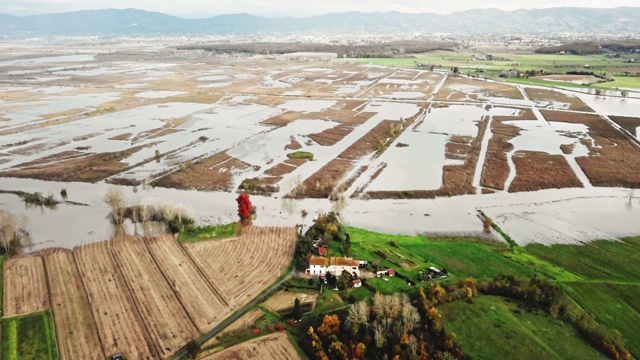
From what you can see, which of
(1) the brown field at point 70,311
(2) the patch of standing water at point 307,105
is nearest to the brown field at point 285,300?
(1) the brown field at point 70,311

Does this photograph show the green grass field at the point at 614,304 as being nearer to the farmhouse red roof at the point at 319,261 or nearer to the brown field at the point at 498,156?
the farmhouse red roof at the point at 319,261

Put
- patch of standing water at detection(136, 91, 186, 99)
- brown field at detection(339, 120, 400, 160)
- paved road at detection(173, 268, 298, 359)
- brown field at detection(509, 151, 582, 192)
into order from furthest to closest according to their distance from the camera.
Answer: patch of standing water at detection(136, 91, 186, 99)
brown field at detection(339, 120, 400, 160)
brown field at detection(509, 151, 582, 192)
paved road at detection(173, 268, 298, 359)

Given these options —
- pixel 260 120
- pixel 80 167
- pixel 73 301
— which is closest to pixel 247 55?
pixel 260 120

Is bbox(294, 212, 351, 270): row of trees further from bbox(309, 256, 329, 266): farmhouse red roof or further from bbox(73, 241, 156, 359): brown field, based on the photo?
bbox(73, 241, 156, 359): brown field

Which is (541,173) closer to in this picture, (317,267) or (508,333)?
(508,333)

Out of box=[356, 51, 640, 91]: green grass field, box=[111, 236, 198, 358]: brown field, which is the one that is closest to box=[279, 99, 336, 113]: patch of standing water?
box=[111, 236, 198, 358]: brown field
